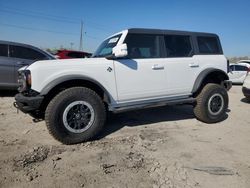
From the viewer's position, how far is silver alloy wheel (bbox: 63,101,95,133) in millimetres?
4203

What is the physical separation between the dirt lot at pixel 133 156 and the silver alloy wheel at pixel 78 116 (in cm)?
30

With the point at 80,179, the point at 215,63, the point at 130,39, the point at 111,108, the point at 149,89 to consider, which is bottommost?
the point at 80,179

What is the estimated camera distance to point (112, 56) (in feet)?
14.9

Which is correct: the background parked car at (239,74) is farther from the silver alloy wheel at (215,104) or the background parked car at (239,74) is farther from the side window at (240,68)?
the silver alloy wheel at (215,104)

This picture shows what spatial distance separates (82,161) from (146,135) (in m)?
1.53

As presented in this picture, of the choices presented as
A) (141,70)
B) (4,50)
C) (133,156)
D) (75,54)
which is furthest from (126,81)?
(75,54)

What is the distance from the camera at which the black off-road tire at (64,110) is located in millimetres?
4074

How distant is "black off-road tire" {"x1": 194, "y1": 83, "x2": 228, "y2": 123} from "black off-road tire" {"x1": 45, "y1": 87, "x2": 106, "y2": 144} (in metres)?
2.25

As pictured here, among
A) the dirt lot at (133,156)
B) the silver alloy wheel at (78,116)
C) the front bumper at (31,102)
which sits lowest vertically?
the dirt lot at (133,156)

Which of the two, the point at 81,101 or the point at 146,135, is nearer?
the point at 81,101

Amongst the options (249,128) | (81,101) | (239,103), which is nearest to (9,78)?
(81,101)

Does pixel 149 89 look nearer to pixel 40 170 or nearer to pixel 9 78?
pixel 40 170

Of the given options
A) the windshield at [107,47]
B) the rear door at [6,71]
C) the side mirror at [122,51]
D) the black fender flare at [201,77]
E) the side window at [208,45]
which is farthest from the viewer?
the rear door at [6,71]

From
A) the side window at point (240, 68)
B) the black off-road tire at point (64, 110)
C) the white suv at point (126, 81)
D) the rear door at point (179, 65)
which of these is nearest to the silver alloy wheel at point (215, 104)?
the white suv at point (126, 81)
